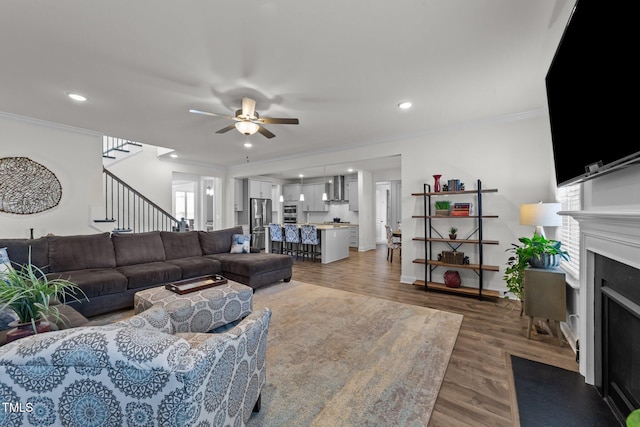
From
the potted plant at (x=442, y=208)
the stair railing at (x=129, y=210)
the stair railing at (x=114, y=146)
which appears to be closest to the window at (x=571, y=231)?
the potted plant at (x=442, y=208)

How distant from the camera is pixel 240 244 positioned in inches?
195

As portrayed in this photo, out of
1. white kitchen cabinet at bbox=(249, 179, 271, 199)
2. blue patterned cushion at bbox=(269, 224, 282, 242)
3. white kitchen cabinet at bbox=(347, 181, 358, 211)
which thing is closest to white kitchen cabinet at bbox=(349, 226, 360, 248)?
white kitchen cabinet at bbox=(347, 181, 358, 211)

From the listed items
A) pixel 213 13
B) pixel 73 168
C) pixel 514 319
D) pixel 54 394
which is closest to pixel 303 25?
pixel 213 13

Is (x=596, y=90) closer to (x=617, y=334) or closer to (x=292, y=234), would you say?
(x=617, y=334)

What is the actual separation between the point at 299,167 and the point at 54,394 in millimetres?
5692

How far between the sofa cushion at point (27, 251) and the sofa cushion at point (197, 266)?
1376mm

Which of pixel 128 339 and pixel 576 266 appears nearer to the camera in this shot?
pixel 128 339

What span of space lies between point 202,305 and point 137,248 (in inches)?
89.5

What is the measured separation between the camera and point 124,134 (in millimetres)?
4664

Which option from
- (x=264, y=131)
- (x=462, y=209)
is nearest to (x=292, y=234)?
(x=264, y=131)

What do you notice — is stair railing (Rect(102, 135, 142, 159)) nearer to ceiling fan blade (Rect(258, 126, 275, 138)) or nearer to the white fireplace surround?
ceiling fan blade (Rect(258, 126, 275, 138))

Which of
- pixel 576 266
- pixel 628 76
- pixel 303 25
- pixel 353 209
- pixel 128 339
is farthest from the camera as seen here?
pixel 353 209

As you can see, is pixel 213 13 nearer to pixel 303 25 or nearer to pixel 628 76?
pixel 303 25

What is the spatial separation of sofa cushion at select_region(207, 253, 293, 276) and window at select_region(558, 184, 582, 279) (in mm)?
3671
